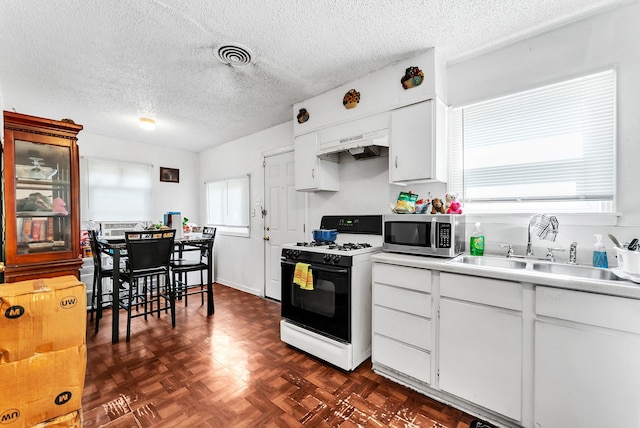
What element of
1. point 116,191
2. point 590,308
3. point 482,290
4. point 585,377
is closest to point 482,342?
point 482,290

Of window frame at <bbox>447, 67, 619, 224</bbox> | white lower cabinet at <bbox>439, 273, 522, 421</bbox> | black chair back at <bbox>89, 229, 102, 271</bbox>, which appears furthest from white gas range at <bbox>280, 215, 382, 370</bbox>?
black chair back at <bbox>89, 229, 102, 271</bbox>

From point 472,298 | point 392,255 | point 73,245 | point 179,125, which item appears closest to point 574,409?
point 472,298

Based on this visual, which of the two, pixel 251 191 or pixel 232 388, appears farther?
pixel 251 191

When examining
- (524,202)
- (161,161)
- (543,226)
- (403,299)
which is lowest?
(403,299)

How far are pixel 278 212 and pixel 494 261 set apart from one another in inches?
105

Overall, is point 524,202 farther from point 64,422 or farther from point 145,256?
point 145,256

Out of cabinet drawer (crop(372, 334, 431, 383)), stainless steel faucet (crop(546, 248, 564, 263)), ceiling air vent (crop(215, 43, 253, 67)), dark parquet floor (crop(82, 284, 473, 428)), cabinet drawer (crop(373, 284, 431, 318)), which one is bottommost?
dark parquet floor (crop(82, 284, 473, 428))

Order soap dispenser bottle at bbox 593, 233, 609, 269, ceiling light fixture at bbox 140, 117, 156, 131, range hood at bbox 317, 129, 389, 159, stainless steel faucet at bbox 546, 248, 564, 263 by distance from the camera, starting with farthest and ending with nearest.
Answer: ceiling light fixture at bbox 140, 117, 156, 131
range hood at bbox 317, 129, 389, 159
stainless steel faucet at bbox 546, 248, 564, 263
soap dispenser bottle at bbox 593, 233, 609, 269

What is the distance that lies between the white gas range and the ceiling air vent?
1639 mm

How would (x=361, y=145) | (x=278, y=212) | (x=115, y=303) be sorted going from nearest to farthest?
(x=361, y=145) < (x=115, y=303) < (x=278, y=212)

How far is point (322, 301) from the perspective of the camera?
235cm

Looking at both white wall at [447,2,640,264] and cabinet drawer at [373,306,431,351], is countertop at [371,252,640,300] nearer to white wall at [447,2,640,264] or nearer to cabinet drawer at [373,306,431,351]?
cabinet drawer at [373,306,431,351]

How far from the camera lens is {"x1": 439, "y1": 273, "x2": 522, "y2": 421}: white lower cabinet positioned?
1556 millimetres

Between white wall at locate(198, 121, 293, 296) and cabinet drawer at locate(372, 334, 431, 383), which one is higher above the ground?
white wall at locate(198, 121, 293, 296)
